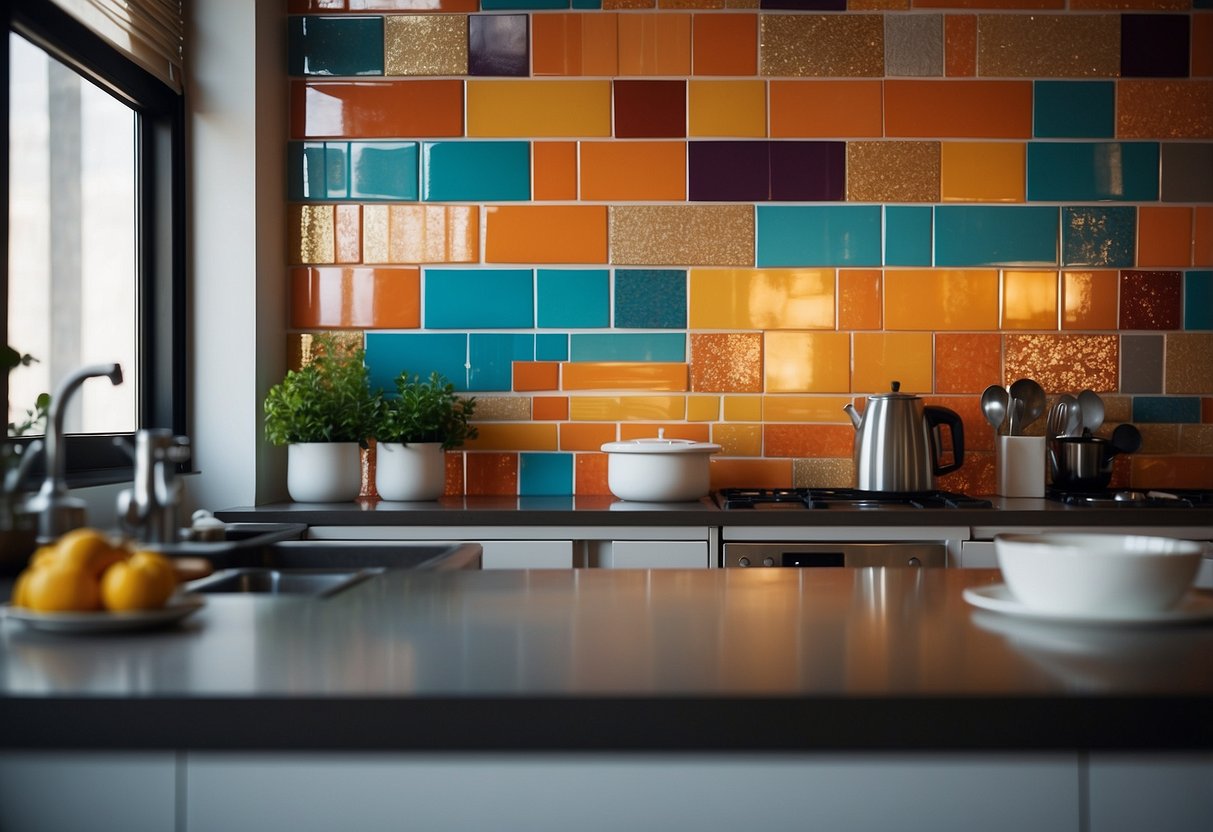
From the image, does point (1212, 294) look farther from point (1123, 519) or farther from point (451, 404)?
point (451, 404)

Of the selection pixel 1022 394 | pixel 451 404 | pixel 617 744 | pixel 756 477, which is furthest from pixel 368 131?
pixel 617 744

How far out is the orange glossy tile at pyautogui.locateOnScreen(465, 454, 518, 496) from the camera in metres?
3.14

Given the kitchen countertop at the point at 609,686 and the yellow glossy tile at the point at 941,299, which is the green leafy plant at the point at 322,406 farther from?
the kitchen countertop at the point at 609,686

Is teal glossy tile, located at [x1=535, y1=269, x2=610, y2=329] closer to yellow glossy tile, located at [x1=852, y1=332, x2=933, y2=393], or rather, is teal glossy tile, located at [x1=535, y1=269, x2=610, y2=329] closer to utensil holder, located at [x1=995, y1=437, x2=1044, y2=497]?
yellow glossy tile, located at [x1=852, y1=332, x2=933, y2=393]

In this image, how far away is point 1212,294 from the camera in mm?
3088

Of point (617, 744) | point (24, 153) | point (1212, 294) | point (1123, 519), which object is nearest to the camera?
point (617, 744)

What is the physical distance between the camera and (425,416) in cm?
284

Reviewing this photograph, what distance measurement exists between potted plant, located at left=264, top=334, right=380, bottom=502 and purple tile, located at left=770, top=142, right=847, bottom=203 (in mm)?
1250

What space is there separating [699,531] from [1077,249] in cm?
142

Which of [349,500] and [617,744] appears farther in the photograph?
[349,500]

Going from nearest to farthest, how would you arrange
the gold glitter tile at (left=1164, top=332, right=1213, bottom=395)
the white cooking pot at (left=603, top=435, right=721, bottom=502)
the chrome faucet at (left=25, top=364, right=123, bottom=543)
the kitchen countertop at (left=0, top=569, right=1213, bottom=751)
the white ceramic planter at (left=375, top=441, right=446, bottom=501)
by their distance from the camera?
the kitchen countertop at (left=0, top=569, right=1213, bottom=751) < the chrome faucet at (left=25, top=364, right=123, bottom=543) < the white cooking pot at (left=603, top=435, right=721, bottom=502) < the white ceramic planter at (left=375, top=441, right=446, bottom=501) < the gold glitter tile at (left=1164, top=332, right=1213, bottom=395)

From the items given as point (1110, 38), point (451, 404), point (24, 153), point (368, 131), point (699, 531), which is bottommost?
point (699, 531)

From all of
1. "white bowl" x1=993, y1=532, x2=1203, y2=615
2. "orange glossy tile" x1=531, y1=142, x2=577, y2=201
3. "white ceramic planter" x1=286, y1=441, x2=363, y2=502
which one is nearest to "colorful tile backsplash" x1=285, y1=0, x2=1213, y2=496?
"orange glossy tile" x1=531, y1=142, x2=577, y2=201

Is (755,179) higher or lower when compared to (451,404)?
higher
